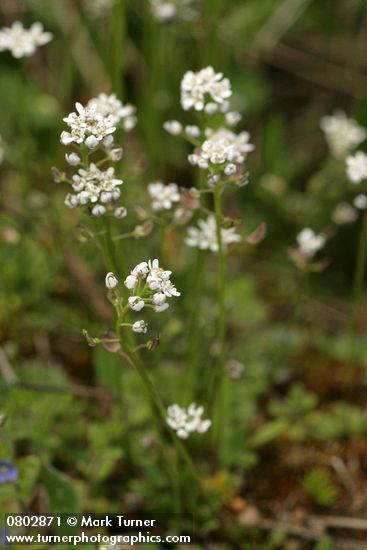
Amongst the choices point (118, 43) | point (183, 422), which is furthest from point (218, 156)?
point (118, 43)

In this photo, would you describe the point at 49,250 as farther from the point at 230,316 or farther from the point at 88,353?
the point at 230,316

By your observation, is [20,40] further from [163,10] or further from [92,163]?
[92,163]

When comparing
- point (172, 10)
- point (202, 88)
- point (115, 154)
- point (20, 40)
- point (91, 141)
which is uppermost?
point (172, 10)

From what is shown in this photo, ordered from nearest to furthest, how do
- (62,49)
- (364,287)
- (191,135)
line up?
(191,135) < (364,287) < (62,49)

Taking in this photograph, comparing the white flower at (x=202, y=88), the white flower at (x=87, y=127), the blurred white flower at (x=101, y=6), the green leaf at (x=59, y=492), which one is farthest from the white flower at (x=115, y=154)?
the blurred white flower at (x=101, y=6)

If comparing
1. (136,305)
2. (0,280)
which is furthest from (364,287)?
(136,305)

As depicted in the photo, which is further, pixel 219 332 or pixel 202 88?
pixel 219 332

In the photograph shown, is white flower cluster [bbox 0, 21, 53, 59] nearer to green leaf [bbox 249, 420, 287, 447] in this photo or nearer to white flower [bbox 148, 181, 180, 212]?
white flower [bbox 148, 181, 180, 212]
